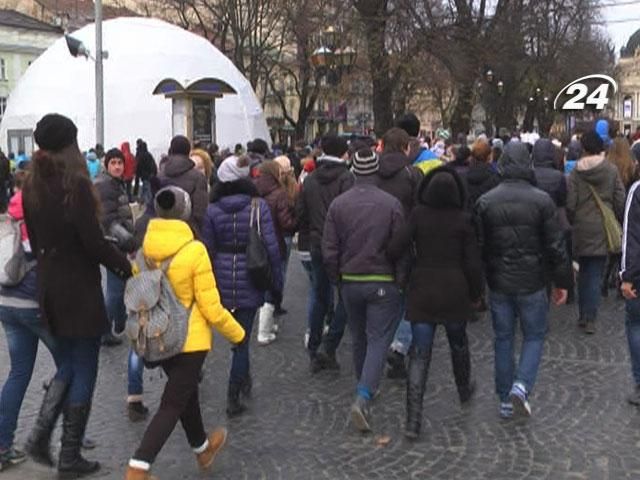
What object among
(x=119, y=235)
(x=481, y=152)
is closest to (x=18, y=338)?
(x=119, y=235)

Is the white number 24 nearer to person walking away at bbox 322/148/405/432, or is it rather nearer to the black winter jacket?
the black winter jacket

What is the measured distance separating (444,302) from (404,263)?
1.25ft

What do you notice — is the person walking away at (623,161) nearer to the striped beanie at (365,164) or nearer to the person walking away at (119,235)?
the striped beanie at (365,164)

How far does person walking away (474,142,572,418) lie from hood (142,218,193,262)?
7.24ft

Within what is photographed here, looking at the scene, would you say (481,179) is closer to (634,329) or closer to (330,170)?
(330,170)

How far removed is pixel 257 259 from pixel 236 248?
0.62 ft

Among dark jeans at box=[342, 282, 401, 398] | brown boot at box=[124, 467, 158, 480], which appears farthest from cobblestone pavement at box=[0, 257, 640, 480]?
brown boot at box=[124, 467, 158, 480]

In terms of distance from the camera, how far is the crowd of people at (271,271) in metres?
4.78

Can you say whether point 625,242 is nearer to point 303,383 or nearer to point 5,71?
point 303,383

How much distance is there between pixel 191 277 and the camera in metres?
4.76

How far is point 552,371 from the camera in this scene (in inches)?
287

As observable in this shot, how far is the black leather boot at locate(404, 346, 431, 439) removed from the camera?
5.68m

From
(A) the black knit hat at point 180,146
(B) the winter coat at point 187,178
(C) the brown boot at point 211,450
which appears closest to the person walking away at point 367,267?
(C) the brown boot at point 211,450

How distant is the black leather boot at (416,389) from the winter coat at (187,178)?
310 centimetres
